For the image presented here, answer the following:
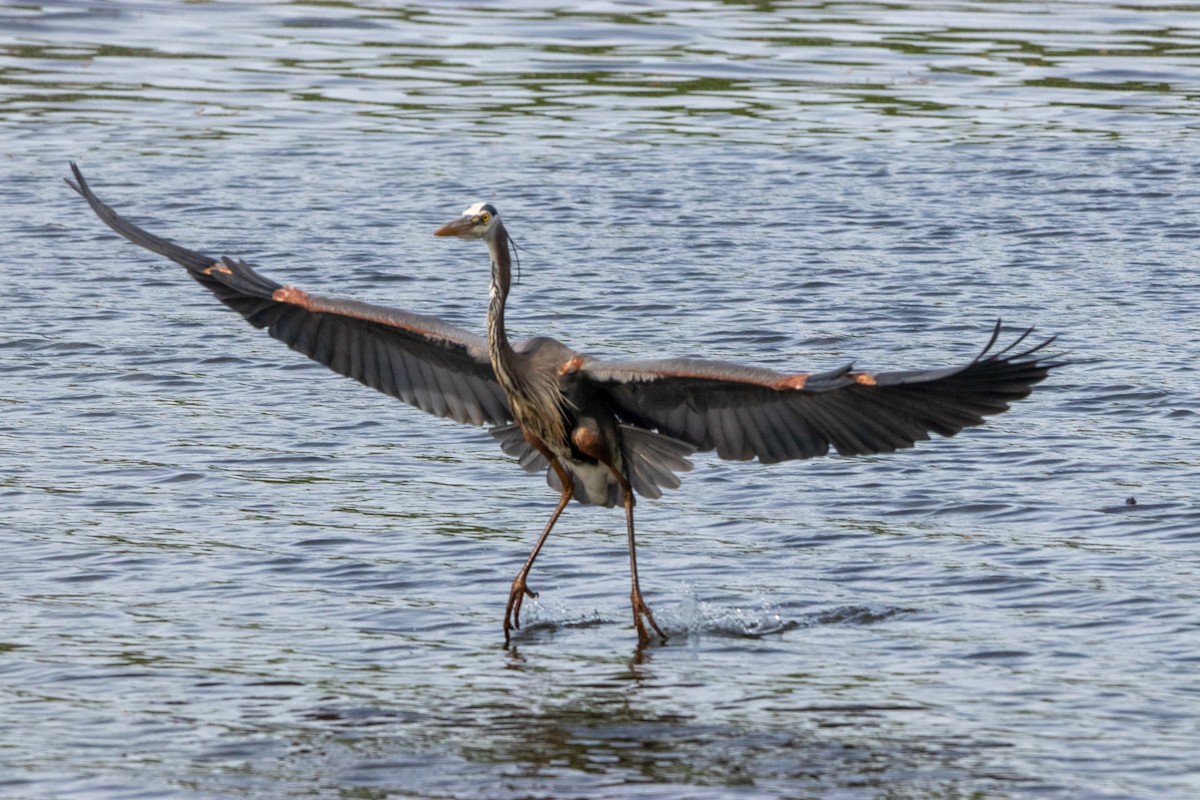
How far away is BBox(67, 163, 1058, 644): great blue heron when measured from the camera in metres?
8.55

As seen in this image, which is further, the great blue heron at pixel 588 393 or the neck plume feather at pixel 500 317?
the neck plume feather at pixel 500 317

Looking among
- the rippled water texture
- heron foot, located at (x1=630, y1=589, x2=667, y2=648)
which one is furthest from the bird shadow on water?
heron foot, located at (x1=630, y1=589, x2=667, y2=648)

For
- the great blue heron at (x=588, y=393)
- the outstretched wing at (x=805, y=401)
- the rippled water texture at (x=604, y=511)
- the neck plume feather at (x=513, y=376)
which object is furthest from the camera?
the neck plume feather at (x=513, y=376)

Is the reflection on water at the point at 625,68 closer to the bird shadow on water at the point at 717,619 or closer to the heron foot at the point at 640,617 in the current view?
the bird shadow on water at the point at 717,619

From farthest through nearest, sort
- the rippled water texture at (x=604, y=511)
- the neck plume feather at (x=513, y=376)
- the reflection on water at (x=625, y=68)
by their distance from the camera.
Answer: the reflection on water at (x=625, y=68)
the neck plume feather at (x=513, y=376)
the rippled water texture at (x=604, y=511)

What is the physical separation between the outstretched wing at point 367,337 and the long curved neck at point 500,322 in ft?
0.61

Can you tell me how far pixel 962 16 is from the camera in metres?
28.7

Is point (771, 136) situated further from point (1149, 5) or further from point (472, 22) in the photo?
point (1149, 5)

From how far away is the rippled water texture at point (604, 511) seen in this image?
26.2 ft

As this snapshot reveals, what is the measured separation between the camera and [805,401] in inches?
348

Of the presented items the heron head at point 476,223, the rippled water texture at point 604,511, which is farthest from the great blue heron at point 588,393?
the rippled water texture at point 604,511

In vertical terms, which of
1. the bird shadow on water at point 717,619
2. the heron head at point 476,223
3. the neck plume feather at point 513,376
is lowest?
the bird shadow on water at point 717,619

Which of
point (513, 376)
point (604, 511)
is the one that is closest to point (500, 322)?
point (513, 376)

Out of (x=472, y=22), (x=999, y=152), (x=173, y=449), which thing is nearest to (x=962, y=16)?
(x=472, y=22)
